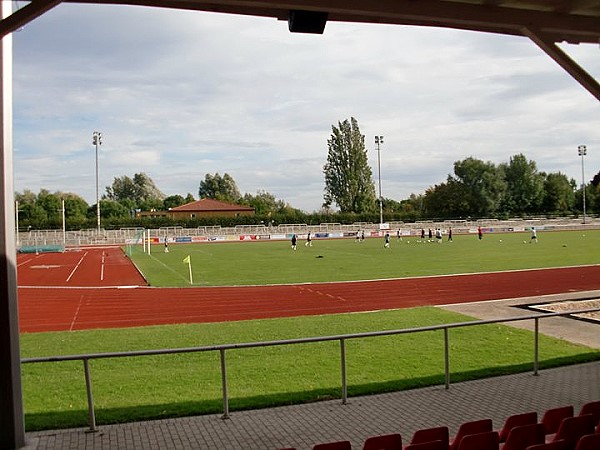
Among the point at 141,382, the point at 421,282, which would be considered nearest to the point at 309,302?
the point at 421,282

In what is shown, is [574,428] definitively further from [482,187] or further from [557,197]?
[557,197]

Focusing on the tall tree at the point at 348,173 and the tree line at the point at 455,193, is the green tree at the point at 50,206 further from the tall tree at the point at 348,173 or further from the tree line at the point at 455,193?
the tall tree at the point at 348,173

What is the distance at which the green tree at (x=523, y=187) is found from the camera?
107062 mm

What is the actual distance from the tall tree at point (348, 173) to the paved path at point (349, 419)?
A: 95061mm

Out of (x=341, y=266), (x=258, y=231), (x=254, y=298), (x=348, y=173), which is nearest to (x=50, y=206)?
(x=258, y=231)

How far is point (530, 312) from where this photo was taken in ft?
53.2

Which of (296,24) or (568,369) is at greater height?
(296,24)

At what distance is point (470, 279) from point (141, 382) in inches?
737

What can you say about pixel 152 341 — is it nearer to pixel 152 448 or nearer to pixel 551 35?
pixel 152 448

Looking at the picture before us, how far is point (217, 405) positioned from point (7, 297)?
3.27m

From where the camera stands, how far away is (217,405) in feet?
26.2

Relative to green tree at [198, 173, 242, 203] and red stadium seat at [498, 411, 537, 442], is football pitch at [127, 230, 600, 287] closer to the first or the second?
red stadium seat at [498, 411, 537, 442]

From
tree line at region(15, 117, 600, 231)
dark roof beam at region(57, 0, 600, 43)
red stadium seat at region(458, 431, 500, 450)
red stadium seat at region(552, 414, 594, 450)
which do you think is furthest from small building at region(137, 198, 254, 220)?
red stadium seat at region(458, 431, 500, 450)

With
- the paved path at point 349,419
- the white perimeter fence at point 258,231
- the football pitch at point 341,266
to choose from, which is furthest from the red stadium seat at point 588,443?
the white perimeter fence at point 258,231
